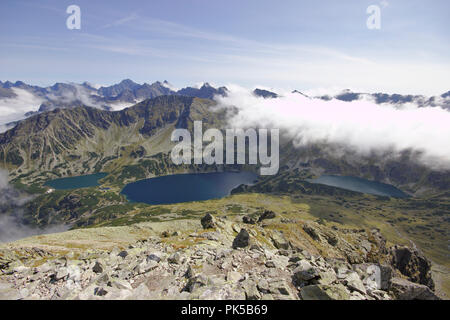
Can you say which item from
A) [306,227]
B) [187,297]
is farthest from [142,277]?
[306,227]

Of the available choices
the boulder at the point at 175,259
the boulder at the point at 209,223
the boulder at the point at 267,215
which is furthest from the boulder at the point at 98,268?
the boulder at the point at 267,215

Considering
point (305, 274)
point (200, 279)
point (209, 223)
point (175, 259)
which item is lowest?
point (209, 223)

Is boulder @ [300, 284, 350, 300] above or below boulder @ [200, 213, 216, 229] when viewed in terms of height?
above

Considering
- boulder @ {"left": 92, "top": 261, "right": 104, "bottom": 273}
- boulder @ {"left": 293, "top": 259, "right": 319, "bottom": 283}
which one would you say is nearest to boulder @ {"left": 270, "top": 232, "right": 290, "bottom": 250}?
boulder @ {"left": 293, "top": 259, "right": 319, "bottom": 283}

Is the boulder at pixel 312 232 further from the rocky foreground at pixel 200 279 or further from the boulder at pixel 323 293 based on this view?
the boulder at pixel 323 293

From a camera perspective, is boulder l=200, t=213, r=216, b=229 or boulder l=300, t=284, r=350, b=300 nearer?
boulder l=300, t=284, r=350, b=300

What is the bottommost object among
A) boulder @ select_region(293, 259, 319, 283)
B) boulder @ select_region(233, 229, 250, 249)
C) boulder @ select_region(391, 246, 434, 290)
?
boulder @ select_region(391, 246, 434, 290)

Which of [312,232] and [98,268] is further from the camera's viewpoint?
[312,232]

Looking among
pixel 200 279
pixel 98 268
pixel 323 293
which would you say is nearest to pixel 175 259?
pixel 200 279

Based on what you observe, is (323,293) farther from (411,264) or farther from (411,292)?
(411,264)

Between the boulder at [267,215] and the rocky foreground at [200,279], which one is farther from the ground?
the rocky foreground at [200,279]

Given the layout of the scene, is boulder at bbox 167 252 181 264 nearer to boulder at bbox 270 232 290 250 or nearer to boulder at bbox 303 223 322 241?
boulder at bbox 270 232 290 250
